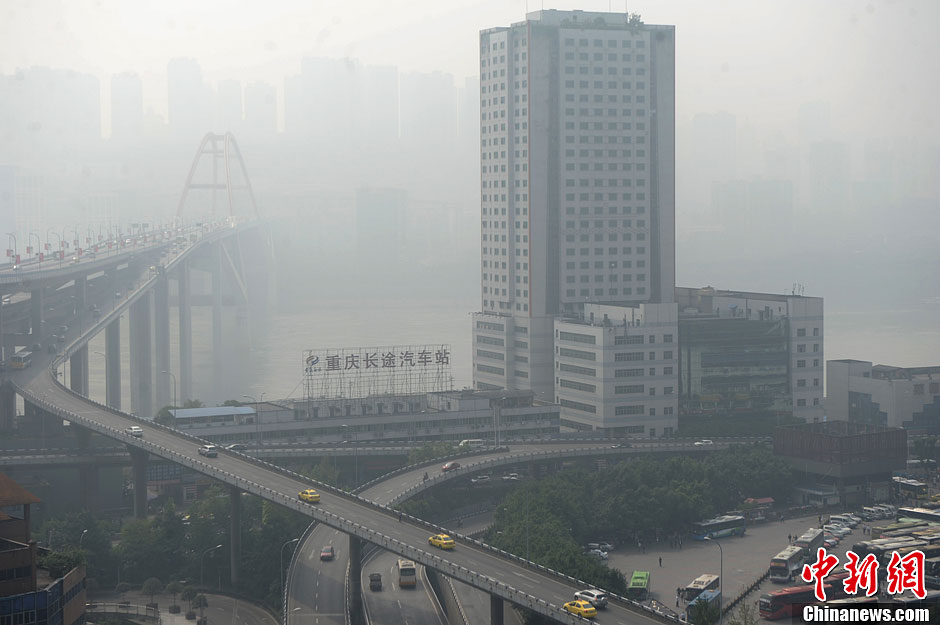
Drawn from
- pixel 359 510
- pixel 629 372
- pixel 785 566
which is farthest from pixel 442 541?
pixel 629 372

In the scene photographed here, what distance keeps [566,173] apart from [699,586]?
1008 cm

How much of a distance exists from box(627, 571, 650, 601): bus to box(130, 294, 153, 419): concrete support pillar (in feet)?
45.1

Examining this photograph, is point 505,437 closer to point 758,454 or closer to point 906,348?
point 758,454

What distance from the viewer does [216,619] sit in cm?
1066

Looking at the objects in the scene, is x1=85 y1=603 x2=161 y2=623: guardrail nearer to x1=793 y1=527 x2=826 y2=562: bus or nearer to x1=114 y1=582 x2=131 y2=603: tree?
x1=114 y1=582 x2=131 y2=603: tree

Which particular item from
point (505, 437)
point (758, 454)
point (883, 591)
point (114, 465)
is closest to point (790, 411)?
point (758, 454)

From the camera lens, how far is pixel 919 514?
526 inches

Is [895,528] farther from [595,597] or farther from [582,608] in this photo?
[582,608]

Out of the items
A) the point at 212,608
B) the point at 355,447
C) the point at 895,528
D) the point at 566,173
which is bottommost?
the point at 212,608

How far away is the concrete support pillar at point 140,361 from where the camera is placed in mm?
23578

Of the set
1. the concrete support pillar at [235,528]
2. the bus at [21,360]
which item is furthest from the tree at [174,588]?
the bus at [21,360]

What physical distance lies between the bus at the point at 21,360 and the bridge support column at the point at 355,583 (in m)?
8.16

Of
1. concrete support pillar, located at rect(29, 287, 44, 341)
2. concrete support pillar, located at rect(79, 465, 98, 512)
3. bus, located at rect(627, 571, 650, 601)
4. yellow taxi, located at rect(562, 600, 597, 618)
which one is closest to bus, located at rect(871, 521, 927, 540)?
bus, located at rect(627, 571, 650, 601)

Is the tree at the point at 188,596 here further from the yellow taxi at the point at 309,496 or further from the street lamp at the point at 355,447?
the street lamp at the point at 355,447
